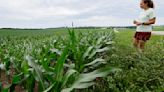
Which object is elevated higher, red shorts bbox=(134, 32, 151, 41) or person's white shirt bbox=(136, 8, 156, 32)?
person's white shirt bbox=(136, 8, 156, 32)

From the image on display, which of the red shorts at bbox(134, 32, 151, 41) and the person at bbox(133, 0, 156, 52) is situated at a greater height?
the person at bbox(133, 0, 156, 52)

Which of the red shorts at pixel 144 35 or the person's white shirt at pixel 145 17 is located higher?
the person's white shirt at pixel 145 17

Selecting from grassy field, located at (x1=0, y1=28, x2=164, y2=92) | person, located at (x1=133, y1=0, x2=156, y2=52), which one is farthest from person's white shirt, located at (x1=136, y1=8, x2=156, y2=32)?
grassy field, located at (x1=0, y1=28, x2=164, y2=92)

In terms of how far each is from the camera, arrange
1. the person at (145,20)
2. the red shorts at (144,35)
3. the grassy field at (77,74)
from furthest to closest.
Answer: the red shorts at (144,35) → the person at (145,20) → the grassy field at (77,74)

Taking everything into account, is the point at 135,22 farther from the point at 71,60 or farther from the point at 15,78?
the point at 15,78

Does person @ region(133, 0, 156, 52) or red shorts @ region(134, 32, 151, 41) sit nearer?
person @ region(133, 0, 156, 52)

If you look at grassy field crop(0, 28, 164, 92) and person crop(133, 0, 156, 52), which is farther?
person crop(133, 0, 156, 52)

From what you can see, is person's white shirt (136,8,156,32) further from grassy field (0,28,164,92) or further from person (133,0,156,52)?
grassy field (0,28,164,92)

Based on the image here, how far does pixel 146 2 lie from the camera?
29.9ft

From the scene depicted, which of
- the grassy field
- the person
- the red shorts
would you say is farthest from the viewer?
the red shorts

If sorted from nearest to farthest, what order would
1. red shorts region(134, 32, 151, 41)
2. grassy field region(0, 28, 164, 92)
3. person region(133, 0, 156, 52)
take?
grassy field region(0, 28, 164, 92) < person region(133, 0, 156, 52) < red shorts region(134, 32, 151, 41)

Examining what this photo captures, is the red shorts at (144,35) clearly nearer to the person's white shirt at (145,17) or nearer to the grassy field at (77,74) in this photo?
the person's white shirt at (145,17)

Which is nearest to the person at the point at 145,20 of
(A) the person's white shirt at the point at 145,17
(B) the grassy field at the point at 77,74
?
(A) the person's white shirt at the point at 145,17

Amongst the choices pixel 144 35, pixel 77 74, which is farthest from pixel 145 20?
pixel 77 74
